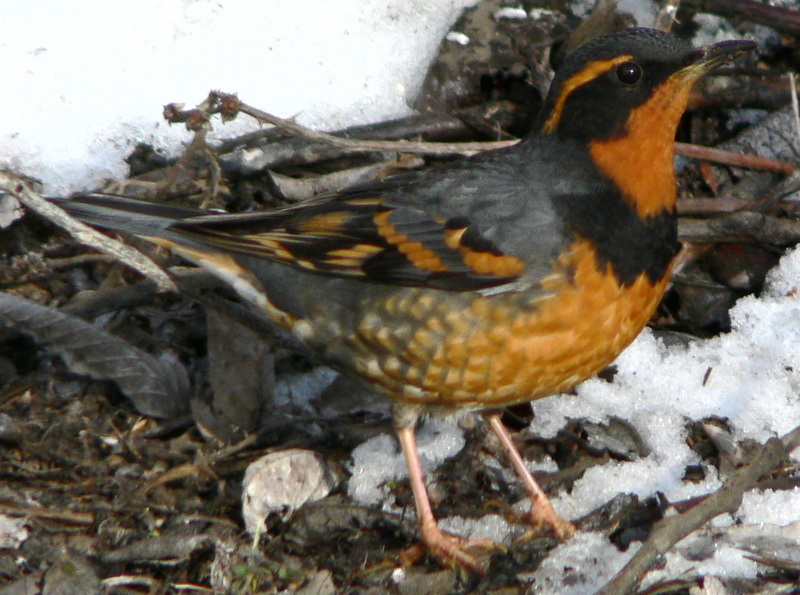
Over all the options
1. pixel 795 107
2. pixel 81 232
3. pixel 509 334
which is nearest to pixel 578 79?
pixel 509 334

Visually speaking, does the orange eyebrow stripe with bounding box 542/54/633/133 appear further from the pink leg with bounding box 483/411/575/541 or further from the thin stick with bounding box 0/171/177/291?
the thin stick with bounding box 0/171/177/291

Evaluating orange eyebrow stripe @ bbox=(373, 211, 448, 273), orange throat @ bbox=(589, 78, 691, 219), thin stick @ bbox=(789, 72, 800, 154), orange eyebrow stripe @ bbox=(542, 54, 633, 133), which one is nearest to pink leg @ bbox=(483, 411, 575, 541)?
orange eyebrow stripe @ bbox=(373, 211, 448, 273)

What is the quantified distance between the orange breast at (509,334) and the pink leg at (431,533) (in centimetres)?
35

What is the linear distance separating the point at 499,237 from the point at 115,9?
10.4 ft

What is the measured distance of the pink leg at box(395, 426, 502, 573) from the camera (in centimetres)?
443

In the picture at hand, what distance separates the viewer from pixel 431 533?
14.9 feet

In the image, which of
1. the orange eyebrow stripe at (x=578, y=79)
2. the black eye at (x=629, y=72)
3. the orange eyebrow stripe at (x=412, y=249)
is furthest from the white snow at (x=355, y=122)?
the black eye at (x=629, y=72)

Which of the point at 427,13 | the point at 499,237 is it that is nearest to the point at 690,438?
the point at 499,237

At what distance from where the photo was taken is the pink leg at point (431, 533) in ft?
14.5

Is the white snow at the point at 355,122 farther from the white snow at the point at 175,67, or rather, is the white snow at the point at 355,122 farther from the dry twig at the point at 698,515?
the dry twig at the point at 698,515

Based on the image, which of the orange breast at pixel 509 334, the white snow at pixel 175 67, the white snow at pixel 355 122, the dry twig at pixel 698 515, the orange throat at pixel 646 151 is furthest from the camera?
the white snow at pixel 175 67

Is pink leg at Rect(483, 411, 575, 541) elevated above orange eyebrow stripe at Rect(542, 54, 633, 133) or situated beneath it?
situated beneath

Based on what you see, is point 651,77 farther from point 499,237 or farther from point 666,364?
point 666,364

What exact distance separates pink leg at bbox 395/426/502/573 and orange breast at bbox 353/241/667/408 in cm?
35
